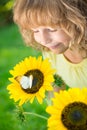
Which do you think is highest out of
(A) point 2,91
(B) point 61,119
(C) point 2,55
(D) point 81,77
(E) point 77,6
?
(E) point 77,6

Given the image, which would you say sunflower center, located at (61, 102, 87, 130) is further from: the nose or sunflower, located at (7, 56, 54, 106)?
the nose

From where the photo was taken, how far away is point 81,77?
1697mm

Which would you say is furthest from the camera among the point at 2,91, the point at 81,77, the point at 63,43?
the point at 2,91

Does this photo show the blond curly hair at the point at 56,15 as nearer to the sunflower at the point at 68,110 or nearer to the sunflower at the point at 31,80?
the sunflower at the point at 31,80

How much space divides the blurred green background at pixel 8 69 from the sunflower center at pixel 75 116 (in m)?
0.22

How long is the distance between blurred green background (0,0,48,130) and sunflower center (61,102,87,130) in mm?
223

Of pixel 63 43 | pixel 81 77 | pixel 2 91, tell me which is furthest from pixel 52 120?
pixel 2 91

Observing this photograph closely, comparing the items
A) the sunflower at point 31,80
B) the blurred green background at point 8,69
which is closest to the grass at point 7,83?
the blurred green background at point 8,69

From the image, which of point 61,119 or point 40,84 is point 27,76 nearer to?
point 40,84

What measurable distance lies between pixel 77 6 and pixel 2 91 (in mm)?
1139

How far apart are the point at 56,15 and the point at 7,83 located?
48.4 inches

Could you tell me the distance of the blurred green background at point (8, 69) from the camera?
182cm

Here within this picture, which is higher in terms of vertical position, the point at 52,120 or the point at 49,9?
the point at 49,9

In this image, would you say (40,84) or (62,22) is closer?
(40,84)
